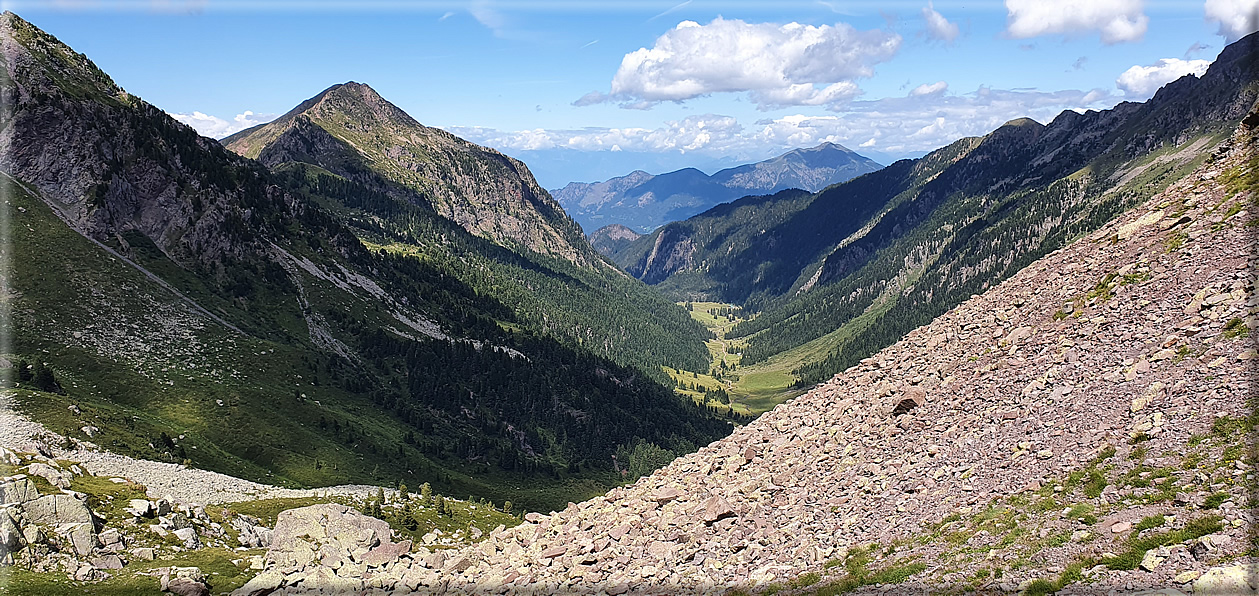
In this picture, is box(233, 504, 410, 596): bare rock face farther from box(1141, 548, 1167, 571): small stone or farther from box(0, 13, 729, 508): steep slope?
box(1141, 548, 1167, 571): small stone

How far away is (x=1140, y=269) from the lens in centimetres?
3916

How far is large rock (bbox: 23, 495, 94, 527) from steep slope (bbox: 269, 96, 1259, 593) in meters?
22.7

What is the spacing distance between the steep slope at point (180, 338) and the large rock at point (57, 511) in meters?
40.7

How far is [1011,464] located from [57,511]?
192 feet

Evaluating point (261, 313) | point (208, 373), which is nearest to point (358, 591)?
point (208, 373)

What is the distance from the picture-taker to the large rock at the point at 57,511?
136 feet

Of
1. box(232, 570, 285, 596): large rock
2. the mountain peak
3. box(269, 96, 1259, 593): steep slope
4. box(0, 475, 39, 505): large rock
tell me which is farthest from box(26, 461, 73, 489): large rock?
the mountain peak

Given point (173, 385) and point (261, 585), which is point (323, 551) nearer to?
point (261, 585)

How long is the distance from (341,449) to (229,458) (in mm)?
25929

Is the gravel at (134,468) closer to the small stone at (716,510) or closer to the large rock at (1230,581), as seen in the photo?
the small stone at (716,510)

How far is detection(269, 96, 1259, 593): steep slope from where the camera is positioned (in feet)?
76.7

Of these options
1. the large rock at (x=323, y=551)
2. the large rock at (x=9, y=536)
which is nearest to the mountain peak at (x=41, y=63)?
the large rock at (x=323, y=551)

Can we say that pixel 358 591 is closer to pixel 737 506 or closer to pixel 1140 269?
pixel 737 506

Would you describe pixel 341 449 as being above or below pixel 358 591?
below
